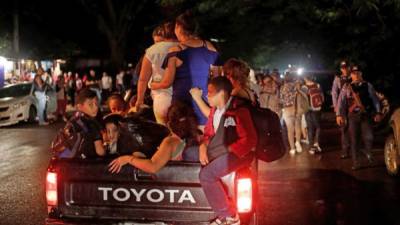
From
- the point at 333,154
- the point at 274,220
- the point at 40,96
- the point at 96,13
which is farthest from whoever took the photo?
the point at 96,13

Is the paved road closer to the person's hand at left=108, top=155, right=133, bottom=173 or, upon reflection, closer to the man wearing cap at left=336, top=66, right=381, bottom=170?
the man wearing cap at left=336, top=66, right=381, bottom=170

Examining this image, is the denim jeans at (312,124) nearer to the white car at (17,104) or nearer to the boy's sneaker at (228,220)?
the boy's sneaker at (228,220)

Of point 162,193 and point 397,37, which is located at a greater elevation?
point 397,37

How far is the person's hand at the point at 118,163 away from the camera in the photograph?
15.5 feet

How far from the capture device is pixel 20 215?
8.14 m

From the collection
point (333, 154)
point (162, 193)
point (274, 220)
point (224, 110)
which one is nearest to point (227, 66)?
point (224, 110)

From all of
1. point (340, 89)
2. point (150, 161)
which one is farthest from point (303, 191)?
point (150, 161)

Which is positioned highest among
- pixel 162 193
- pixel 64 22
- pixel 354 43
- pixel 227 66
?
pixel 64 22

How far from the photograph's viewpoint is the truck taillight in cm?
468

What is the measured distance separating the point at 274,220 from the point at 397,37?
12.7 meters

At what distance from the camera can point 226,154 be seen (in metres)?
4.70

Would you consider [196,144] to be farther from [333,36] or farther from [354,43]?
[333,36]

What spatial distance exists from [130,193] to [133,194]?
0.08 ft

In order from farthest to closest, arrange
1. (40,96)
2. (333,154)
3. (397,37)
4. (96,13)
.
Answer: (96,13) → (40,96) → (397,37) → (333,154)
